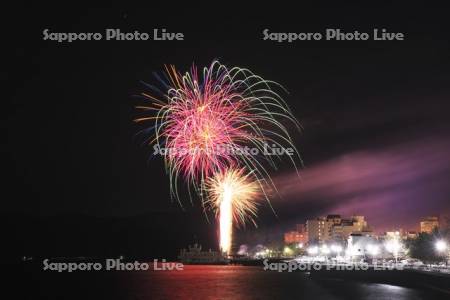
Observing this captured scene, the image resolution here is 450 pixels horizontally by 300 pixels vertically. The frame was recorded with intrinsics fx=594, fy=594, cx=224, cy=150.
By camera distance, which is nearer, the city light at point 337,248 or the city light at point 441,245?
the city light at point 441,245

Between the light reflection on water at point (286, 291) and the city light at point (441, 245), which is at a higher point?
the city light at point (441, 245)

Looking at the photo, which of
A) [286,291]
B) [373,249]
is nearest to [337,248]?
[373,249]

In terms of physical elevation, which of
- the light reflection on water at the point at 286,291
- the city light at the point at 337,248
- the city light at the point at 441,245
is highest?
the city light at the point at 441,245

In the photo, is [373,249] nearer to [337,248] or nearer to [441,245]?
[337,248]

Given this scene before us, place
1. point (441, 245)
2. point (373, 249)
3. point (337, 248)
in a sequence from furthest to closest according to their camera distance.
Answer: point (337, 248) → point (373, 249) → point (441, 245)

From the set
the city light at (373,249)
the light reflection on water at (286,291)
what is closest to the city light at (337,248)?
the city light at (373,249)

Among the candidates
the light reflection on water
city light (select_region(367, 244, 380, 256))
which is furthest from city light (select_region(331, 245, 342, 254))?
the light reflection on water

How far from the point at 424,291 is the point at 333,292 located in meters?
15.4

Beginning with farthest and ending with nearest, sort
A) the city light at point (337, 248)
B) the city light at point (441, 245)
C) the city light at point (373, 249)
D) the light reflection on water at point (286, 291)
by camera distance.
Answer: the city light at point (337, 248)
the city light at point (373, 249)
the city light at point (441, 245)
the light reflection on water at point (286, 291)

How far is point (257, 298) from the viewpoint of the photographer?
7950cm

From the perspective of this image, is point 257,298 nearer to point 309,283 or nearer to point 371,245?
point 309,283

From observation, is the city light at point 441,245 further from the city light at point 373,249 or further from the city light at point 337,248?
the city light at point 337,248

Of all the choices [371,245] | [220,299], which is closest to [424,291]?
[220,299]

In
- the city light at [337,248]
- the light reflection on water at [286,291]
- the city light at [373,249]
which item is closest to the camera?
the light reflection on water at [286,291]
